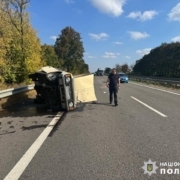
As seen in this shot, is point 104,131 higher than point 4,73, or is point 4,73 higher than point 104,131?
point 4,73

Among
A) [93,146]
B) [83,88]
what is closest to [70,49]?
[83,88]

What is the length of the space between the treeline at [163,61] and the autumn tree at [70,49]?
79.8 ft

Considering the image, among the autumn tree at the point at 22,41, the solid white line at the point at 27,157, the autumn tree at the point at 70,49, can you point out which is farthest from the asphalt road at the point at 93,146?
the autumn tree at the point at 70,49

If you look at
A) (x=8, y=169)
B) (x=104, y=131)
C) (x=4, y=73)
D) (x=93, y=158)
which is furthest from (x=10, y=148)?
(x=4, y=73)

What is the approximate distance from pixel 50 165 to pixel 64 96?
4169 mm

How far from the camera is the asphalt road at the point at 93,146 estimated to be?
3.20 m

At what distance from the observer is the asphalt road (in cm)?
320

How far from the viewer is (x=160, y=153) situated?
3844mm

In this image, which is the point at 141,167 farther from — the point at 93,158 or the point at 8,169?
the point at 8,169

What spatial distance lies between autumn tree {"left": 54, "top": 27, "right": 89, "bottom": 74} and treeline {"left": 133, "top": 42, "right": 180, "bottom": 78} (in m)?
24.3

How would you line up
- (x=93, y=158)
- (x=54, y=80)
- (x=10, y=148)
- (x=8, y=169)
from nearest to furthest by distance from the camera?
(x=8, y=169) < (x=93, y=158) < (x=10, y=148) < (x=54, y=80)

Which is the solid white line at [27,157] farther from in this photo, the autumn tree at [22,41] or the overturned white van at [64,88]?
the autumn tree at [22,41]

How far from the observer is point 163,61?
48.5m

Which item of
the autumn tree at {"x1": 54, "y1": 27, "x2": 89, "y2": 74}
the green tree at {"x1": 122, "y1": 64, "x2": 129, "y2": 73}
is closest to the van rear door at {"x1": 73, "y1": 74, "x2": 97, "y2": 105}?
the autumn tree at {"x1": 54, "y1": 27, "x2": 89, "y2": 74}
